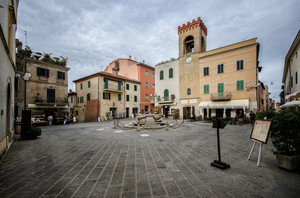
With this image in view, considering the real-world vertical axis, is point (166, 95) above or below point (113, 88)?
below

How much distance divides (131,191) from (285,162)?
3.96 metres

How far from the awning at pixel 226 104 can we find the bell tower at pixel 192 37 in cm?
854

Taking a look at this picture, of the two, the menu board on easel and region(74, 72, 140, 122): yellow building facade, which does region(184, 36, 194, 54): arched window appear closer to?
region(74, 72, 140, 122): yellow building facade

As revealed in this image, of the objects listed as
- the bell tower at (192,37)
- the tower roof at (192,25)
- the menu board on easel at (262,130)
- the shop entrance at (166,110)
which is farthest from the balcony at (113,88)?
the menu board on easel at (262,130)

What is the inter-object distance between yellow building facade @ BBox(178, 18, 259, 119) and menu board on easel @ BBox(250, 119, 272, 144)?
547 inches

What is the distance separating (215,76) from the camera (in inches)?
763

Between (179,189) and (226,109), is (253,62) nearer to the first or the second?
(226,109)

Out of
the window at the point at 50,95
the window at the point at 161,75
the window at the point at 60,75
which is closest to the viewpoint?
the window at the point at 50,95

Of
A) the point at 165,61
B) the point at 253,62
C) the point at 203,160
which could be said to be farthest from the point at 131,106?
the point at 203,160

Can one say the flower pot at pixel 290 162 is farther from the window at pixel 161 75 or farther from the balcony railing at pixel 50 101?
the balcony railing at pixel 50 101

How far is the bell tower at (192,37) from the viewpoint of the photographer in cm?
2148

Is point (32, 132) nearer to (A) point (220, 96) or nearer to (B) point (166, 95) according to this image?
(A) point (220, 96)

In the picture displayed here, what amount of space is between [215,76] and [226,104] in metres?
4.37

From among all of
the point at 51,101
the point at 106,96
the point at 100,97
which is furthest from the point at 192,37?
the point at 51,101
